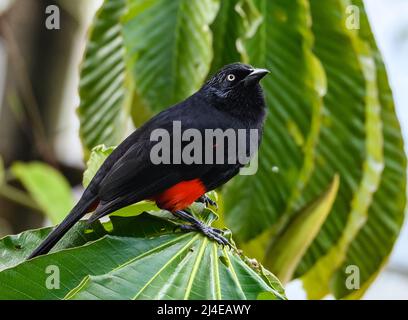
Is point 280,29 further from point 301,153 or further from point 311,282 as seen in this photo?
point 311,282

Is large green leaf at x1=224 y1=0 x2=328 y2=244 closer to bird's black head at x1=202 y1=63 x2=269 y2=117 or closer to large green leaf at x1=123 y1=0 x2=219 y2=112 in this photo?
large green leaf at x1=123 y1=0 x2=219 y2=112

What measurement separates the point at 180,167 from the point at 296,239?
2.93ft

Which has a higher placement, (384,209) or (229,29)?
(229,29)

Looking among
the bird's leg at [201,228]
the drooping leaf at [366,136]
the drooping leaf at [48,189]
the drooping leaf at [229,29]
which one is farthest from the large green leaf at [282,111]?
the drooping leaf at [48,189]

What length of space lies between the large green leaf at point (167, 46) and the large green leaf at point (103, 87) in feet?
0.71

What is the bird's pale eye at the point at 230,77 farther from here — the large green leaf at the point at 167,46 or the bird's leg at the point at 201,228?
the bird's leg at the point at 201,228

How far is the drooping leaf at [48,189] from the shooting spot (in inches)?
156

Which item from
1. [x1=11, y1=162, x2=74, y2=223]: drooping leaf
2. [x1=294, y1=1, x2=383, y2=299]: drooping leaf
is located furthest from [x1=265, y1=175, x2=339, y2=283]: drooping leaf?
[x1=11, y1=162, x2=74, y2=223]: drooping leaf

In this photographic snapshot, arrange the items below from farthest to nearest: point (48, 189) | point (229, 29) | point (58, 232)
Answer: point (48, 189) < point (229, 29) < point (58, 232)

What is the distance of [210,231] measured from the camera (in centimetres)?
207

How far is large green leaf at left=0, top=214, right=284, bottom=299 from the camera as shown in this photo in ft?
6.02

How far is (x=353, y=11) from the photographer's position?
319 cm

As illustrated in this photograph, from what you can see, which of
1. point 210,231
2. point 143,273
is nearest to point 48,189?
point 210,231

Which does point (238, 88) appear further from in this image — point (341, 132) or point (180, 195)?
point (341, 132)
